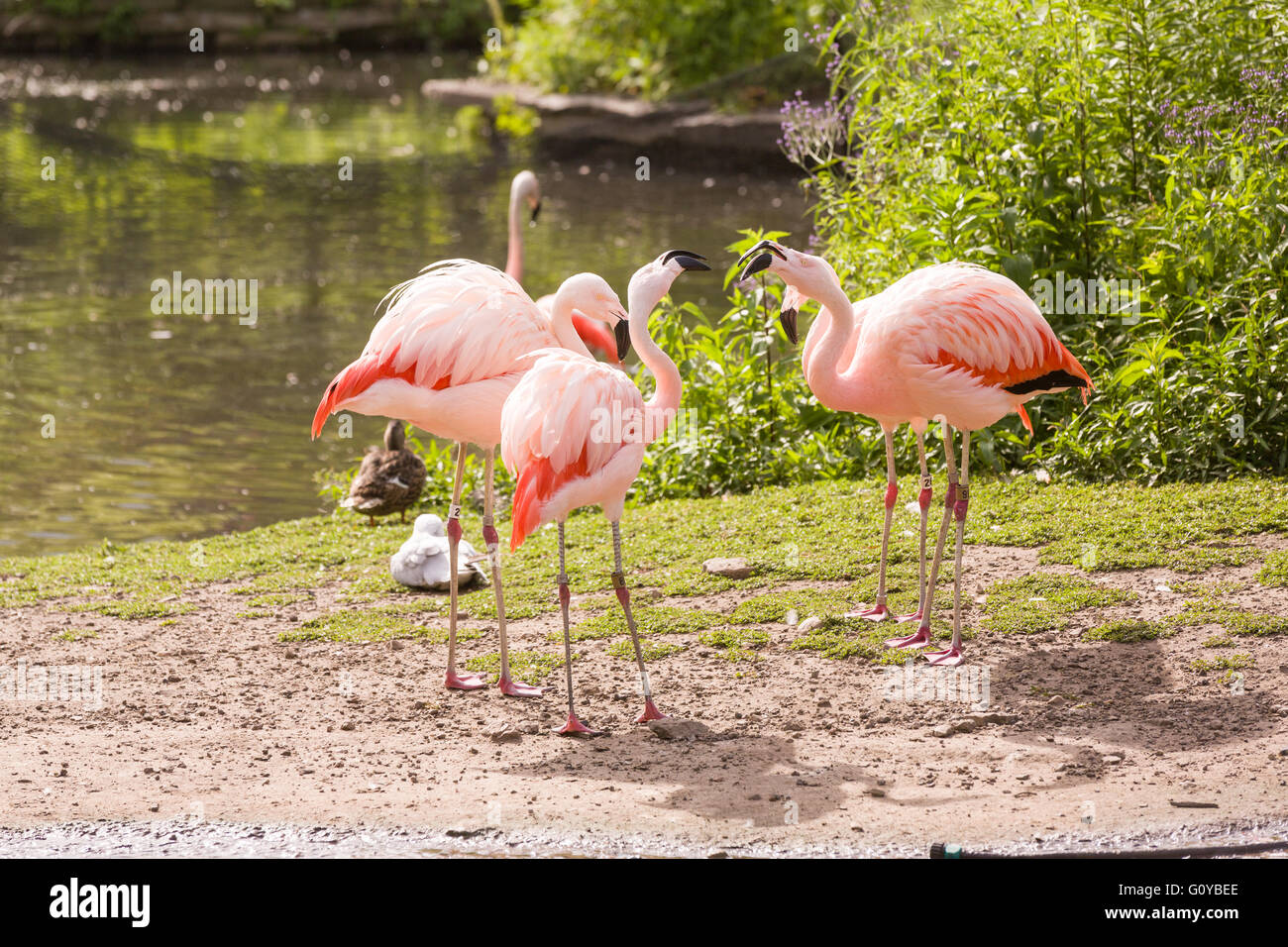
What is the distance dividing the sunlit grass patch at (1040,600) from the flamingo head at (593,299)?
6.62ft

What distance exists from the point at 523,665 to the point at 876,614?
1595 mm

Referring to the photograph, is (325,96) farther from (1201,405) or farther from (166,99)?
(1201,405)

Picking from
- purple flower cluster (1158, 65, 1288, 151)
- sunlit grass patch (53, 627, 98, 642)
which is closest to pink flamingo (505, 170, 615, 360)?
Result: sunlit grass patch (53, 627, 98, 642)

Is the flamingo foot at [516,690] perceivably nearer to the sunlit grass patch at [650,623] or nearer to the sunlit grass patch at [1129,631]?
the sunlit grass patch at [650,623]

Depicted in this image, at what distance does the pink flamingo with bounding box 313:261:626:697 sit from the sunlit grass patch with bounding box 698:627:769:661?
2.73 ft

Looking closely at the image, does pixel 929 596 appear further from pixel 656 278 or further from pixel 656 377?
pixel 656 278

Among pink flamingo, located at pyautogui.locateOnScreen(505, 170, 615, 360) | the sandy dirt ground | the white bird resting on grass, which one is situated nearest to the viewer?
the sandy dirt ground

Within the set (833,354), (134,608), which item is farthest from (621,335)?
(134,608)

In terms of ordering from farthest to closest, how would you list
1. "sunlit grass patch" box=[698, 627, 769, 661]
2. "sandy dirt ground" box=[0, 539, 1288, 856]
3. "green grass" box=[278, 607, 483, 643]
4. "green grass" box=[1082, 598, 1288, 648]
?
"green grass" box=[278, 607, 483, 643] < "sunlit grass patch" box=[698, 627, 769, 661] < "green grass" box=[1082, 598, 1288, 648] < "sandy dirt ground" box=[0, 539, 1288, 856]

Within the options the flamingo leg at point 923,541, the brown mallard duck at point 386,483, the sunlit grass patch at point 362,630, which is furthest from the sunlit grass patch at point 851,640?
the brown mallard duck at point 386,483

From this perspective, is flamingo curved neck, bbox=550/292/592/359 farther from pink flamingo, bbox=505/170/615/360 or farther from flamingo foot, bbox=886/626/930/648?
flamingo foot, bbox=886/626/930/648

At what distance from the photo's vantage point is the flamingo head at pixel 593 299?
19.1ft

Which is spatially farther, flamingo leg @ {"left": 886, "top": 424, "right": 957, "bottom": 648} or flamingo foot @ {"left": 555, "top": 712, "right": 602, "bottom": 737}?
flamingo leg @ {"left": 886, "top": 424, "right": 957, "bottom": 648}

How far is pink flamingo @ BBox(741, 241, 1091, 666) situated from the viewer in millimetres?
5750
